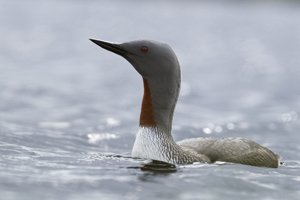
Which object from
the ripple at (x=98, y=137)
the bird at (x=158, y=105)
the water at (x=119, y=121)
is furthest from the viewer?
the ripple at (x=98, y=137)

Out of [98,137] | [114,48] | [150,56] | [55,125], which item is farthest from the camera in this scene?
[55,125]

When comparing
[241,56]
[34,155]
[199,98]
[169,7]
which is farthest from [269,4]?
[34,155]

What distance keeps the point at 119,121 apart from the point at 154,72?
8039mm

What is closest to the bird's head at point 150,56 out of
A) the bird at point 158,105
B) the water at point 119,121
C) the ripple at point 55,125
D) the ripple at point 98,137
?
the bird at point 158,105

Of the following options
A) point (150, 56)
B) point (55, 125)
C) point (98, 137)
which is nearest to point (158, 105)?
point (150, 56)

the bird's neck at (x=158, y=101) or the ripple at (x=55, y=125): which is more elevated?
the ripple at (x=55, y=125)

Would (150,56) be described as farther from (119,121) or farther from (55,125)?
(119,121)

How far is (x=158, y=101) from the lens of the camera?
1116 cm

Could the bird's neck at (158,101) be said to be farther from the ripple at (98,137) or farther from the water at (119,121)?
the ripple at (98,137)

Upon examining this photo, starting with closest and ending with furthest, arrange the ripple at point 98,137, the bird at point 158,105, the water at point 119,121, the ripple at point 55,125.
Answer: the water at point 119,121 → the bird at point 158,105 → the ripple at point 98,137 → the ripple at point 55,125

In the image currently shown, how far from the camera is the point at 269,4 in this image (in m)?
154

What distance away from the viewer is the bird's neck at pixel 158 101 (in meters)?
11.1

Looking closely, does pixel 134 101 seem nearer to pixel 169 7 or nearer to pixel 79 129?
pixel 79 129

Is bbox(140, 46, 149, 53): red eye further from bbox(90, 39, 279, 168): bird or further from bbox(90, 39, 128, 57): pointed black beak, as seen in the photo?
bbox(90, 39, 128, 57): pointed black beak
